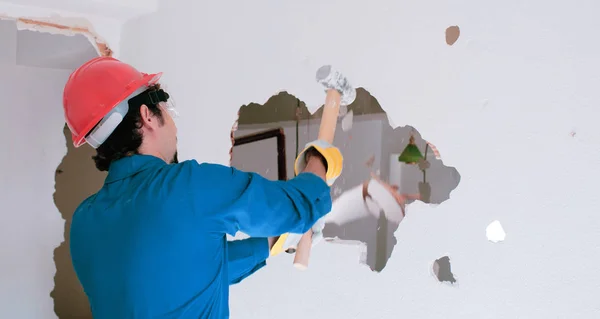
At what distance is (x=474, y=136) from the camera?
4.23ft

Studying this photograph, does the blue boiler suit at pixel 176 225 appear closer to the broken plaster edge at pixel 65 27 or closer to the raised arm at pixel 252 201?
the raised arm at pixel 252 201

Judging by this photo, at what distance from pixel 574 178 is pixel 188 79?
1549 mm

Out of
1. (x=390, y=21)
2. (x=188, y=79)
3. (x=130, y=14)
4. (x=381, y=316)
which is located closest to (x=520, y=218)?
(x=381, y=316)

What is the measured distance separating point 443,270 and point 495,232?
178mm

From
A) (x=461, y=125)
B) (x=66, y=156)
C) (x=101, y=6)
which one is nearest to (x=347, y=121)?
(x=461, y=125)

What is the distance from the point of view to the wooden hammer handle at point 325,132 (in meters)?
1.36

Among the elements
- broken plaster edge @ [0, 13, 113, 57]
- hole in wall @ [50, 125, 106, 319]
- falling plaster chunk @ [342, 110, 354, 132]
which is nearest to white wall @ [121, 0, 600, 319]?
falling plaster chunk @ [342, 110, 354, 132]

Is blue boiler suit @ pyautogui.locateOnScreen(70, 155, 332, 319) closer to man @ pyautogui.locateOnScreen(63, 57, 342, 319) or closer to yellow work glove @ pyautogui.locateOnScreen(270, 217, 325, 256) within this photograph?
man @ pyautogui.locateOnScreen(63, 57, 342, 319)

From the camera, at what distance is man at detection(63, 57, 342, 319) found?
111 centimetres

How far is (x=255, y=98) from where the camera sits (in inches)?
75.1

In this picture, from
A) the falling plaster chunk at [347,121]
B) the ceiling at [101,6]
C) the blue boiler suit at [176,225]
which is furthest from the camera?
the ceiling at [101,6]

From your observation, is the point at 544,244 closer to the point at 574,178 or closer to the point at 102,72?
the point at 574,178

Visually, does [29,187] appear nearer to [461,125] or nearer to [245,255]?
[245,255]

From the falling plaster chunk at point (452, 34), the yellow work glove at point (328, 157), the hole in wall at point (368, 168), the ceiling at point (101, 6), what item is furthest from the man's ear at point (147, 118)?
the ceiling at point (101, 6)
